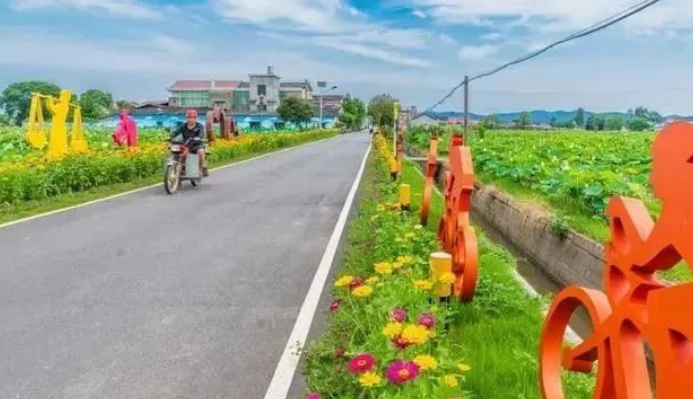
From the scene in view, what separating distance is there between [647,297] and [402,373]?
37.9 inches

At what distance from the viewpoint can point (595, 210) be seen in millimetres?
8961

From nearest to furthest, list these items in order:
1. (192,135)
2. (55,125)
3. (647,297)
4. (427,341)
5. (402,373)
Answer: (647,297), (402,373), (427,341), (192,135), (55,125)

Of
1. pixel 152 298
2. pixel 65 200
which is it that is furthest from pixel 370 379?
pixel 65 200

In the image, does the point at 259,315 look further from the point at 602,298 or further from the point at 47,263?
the point at 602,298

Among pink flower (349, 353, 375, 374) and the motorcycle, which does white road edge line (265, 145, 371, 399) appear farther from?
the motorcycle

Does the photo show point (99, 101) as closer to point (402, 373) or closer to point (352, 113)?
point (352, 113)

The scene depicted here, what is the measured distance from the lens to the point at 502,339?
4.23 metres

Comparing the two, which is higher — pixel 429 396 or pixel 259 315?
pixel 429 396

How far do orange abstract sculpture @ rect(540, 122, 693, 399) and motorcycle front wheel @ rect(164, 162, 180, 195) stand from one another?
1124cm

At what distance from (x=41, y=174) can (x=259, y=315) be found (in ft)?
27.5

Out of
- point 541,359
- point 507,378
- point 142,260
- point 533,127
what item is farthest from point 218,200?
point 533,127

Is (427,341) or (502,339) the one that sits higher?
(427,341)

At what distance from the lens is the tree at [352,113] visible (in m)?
103

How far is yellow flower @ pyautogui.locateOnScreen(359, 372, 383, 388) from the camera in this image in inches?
98.9
